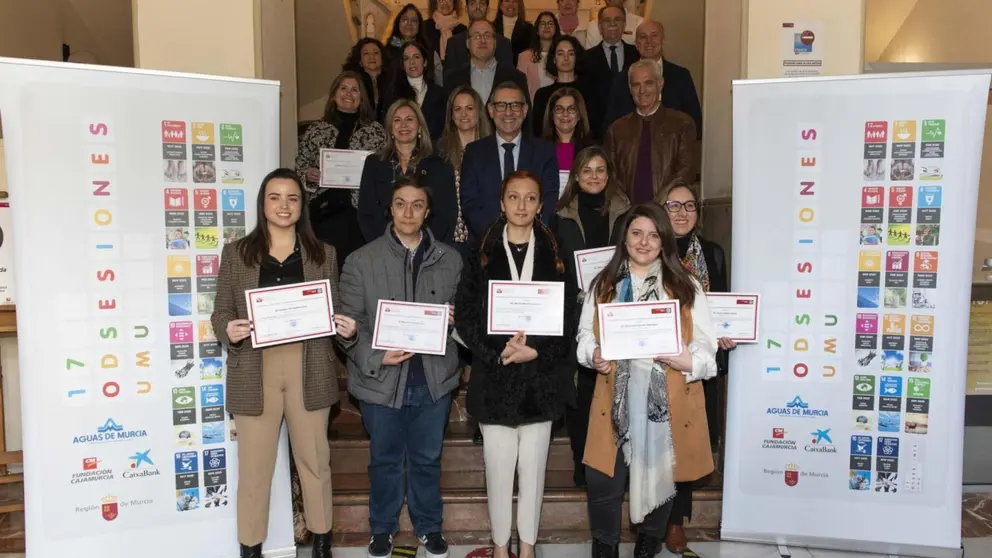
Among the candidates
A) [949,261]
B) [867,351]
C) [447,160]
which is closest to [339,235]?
[447,160]

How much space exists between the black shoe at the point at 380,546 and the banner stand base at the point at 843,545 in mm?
→ 1645

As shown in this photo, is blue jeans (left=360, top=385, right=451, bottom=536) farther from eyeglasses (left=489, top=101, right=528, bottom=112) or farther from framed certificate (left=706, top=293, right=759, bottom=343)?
eyeglasses (left=489, top=101, right=528, bottom=112)

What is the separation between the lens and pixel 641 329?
9.12 ft

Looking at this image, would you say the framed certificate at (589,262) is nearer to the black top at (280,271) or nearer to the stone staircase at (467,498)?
the stone staircase at (467,498)

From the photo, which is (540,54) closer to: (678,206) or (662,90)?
(662,90)

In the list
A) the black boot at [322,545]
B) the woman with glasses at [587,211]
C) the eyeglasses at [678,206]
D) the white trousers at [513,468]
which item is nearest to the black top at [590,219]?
the woman with glasses at [587,211]

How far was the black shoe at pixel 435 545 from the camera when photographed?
327 centimetres

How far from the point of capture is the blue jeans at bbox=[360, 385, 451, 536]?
3170 millimetres

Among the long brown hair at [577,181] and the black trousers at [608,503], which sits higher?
the long brown hair at [577,181]

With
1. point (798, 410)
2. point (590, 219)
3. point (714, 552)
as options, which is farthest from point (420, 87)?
point (714, 552)

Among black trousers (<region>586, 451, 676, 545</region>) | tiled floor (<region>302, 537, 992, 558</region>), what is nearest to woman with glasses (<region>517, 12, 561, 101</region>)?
black trousers (<region>586, 451, 676, 545</region>)

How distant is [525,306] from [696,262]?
920mm

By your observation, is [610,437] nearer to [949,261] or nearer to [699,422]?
[699,422]

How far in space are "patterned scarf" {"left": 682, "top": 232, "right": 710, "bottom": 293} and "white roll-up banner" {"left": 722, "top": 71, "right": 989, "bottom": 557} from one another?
0.64 feet
